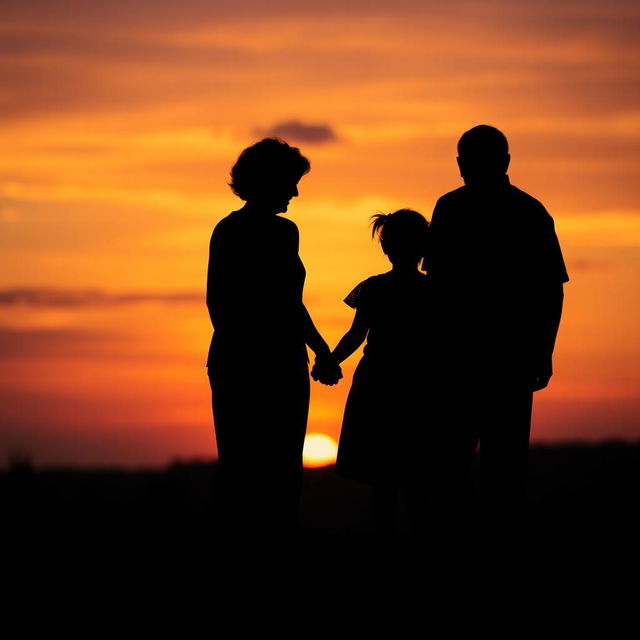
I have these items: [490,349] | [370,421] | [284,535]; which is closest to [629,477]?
[370,421]

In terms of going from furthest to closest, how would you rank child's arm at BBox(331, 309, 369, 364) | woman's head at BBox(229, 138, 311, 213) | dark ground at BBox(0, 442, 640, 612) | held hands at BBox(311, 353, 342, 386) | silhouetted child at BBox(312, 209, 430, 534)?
child's arm at BBox(331, 309, 369, 364)
silhouetted child at BBox(312, 209, 430, 534)
held hands at BBox(311, 353, 342, 386)
woman's head at BBox(229, 138, 311, 213)
dark ground at BBox(0, 442, 640, 612)

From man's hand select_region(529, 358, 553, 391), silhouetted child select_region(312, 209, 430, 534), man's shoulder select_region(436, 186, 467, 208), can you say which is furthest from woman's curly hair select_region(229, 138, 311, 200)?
man's hand select_region(529, 358, 553, 391)

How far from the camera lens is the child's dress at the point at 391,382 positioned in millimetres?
10164

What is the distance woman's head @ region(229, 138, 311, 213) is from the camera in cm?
884

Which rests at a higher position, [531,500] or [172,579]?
[531,500]

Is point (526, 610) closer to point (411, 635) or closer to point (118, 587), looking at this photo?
point (411, 635)

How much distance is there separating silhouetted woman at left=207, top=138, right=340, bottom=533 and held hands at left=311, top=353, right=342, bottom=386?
99 centimetres

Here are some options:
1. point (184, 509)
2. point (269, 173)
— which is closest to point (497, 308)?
point (269, 173)

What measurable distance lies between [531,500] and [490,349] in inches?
150

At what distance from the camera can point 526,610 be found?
8125 mm

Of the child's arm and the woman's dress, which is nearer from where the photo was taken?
the woman's dress

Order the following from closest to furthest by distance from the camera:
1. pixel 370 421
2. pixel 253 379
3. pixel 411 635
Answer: pixel 411 635 < pixel 253 379 < pixel 370 421

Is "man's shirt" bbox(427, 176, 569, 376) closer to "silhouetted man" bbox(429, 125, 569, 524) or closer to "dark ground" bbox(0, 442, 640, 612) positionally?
"silhouetted man" bbox(429, 125, 569, 524)

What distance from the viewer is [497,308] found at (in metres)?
8.91
